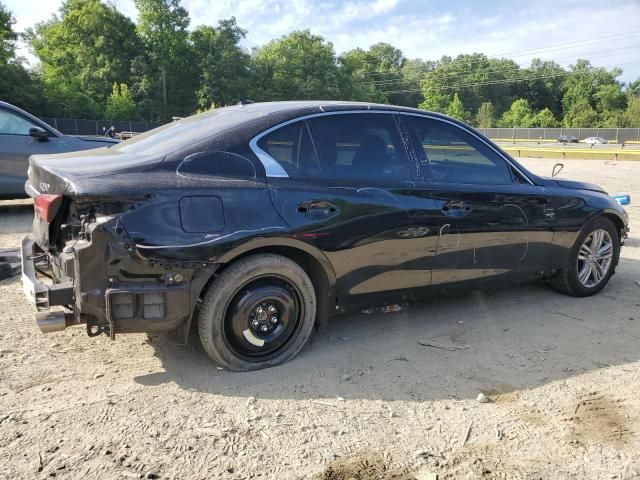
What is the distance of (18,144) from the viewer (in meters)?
8.04

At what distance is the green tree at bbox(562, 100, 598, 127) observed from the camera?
267 ft

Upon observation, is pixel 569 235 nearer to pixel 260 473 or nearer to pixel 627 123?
pixel 260 473

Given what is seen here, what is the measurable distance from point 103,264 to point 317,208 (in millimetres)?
1318

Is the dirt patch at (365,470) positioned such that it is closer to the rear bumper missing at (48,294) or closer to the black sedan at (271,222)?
the black sedan at (271,222)

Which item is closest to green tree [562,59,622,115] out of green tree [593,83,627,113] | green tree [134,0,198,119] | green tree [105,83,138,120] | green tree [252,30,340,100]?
green tree [593,83,627,113]

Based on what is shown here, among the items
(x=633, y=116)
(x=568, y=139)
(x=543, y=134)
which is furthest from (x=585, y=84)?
(x=568, y=139)

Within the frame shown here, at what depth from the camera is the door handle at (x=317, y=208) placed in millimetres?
3365

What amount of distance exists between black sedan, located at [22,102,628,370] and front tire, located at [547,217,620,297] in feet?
1.77

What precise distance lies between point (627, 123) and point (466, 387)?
83.8 m

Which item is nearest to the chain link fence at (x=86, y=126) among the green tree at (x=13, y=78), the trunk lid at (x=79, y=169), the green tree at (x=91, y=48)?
the green tree at (x=13, y=78)

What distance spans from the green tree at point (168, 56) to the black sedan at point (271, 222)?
69136 millimetres

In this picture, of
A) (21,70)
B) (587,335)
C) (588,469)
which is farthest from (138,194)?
(21,70)

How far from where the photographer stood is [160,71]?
229 ft

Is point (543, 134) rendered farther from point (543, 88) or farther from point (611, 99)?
point (543, 88)
